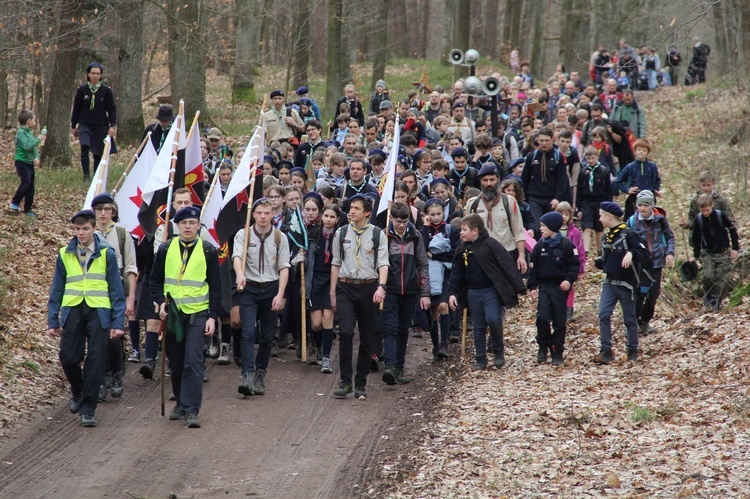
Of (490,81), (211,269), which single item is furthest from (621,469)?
(490,81)

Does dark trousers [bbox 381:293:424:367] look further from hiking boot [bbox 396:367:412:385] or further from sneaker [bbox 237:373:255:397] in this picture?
sneaker [bbox 237:373:255:397]

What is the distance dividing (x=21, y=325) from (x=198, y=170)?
3.04 meters

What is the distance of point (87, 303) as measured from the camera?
9.33 meters

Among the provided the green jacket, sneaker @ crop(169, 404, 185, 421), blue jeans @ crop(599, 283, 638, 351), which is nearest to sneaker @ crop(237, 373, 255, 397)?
sneaker @ crop(169, 404, 185, 421)

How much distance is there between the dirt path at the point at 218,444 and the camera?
785cm

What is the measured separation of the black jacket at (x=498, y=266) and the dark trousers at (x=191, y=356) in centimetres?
367

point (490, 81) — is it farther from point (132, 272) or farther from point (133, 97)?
point (132, 272)

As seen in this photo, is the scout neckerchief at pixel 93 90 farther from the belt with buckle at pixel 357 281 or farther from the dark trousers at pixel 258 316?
the belt with buckle at pixel 357 281

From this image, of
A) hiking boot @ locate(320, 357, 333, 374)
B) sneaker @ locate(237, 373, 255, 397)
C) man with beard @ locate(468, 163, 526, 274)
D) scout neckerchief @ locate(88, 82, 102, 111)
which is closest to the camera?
sneaker @ locate(237, 373, 255, 397)

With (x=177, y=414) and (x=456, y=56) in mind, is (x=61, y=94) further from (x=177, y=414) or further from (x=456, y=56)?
(x=177, y=414)

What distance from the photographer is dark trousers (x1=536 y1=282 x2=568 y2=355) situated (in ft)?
37.7

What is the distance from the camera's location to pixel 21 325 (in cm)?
1212

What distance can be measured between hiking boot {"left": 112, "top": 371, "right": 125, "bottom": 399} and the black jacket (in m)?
4.28

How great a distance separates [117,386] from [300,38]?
2008cm
